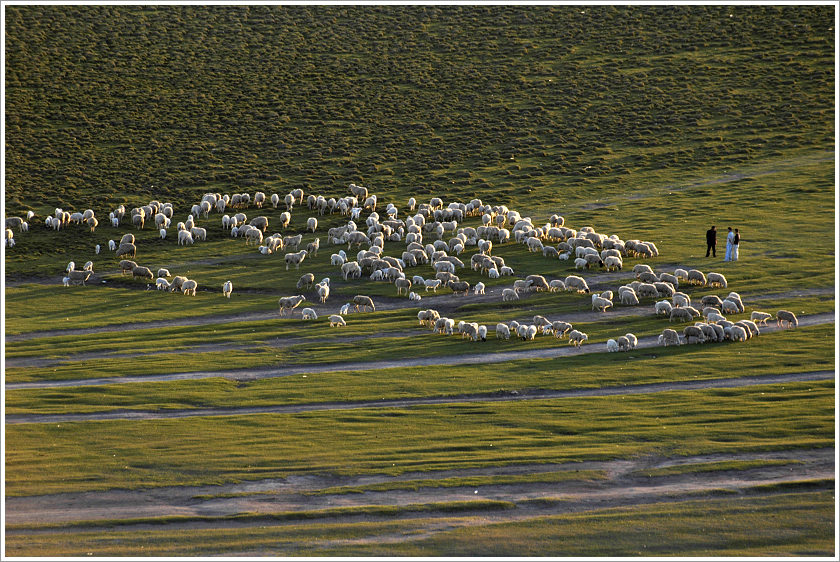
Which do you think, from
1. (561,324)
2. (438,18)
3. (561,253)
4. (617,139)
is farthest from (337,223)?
(438,18)

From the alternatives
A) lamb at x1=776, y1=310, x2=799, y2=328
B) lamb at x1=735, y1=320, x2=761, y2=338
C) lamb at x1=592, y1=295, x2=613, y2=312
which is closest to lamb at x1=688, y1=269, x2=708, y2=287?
lamb at x1=592, y1=295, x2=613, y2=312

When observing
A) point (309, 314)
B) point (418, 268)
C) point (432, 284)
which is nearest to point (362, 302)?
point (309, 314)

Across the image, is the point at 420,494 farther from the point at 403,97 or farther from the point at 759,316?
the point at 403,97

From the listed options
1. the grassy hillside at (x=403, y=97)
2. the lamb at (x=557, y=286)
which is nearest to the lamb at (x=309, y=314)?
the lamb at (x=557, y=286)

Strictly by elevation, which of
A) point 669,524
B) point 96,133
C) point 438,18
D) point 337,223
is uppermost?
point 438,18

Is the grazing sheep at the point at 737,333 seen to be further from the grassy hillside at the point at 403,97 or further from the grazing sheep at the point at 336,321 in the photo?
the grassy hillside at the point at 403,97

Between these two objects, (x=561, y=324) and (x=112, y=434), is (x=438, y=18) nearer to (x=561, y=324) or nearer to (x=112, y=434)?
(x=561, y=324)

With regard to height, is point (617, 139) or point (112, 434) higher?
point (617, 139)
